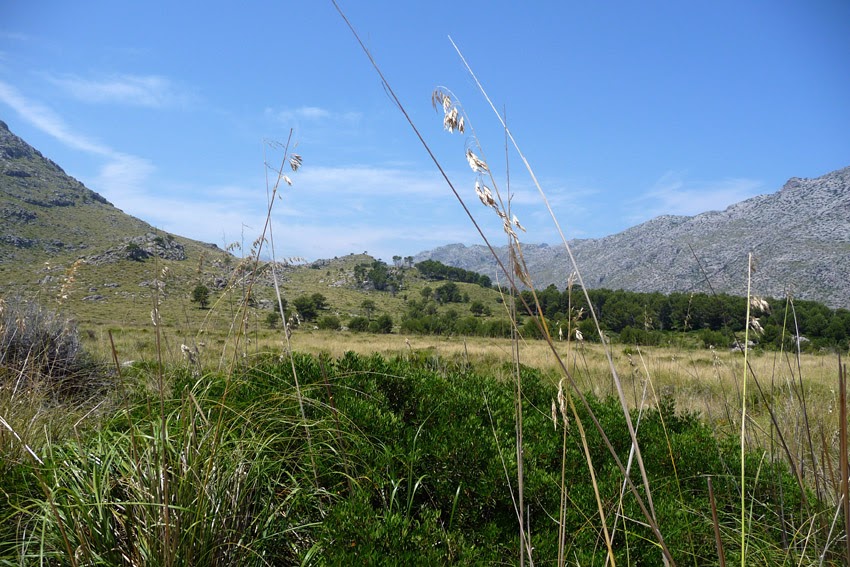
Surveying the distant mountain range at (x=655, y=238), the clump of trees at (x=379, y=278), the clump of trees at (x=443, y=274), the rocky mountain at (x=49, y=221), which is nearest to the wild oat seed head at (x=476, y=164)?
the distant mountain range at (x=655, y=238)

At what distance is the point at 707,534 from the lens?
2.15 meters

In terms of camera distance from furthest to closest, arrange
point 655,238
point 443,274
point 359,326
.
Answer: point 655,238 < point 443,274 < point 359,326

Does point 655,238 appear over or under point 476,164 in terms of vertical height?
over

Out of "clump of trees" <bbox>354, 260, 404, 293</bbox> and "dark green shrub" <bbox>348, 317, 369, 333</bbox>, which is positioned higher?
"clump of trees" <bbox>354, 260, 404, 293</bbox>

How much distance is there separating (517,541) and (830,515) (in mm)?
1430

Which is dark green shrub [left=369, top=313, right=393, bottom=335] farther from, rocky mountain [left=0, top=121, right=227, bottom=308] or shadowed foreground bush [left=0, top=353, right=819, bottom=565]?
shadowed foreground bush [left=0, top=353, right=819, bottom=565]

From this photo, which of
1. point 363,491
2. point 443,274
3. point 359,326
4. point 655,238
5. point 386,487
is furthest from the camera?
point 655,238

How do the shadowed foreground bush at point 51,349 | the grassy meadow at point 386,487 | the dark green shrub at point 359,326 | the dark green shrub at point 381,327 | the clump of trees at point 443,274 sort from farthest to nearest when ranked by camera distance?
the clump of trees at point 443,274
the dark green shrub at point 381,327
the dark green shrub at point 359,326
the shadowed foreground bush at point 51,349
the grassy meadow at point 386,487

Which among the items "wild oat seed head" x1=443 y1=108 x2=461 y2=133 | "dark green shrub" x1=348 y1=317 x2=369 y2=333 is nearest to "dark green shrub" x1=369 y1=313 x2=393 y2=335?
"dark green shrub" x1=348 y1=317 x2=369 y2=333

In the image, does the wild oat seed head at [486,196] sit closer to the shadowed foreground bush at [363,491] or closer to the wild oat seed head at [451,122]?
the wild oat seed head at [451,122]

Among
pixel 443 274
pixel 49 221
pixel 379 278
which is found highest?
pixel 49 221

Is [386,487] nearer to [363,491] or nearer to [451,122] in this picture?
[363,491]

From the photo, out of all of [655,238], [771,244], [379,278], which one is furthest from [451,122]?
[655,238]

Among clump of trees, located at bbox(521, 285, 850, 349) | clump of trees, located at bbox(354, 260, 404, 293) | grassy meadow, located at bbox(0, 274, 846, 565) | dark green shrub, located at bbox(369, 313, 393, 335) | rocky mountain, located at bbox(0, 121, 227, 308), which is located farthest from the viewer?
clump of trees, located at bbox(354, 260, 404, 293)
